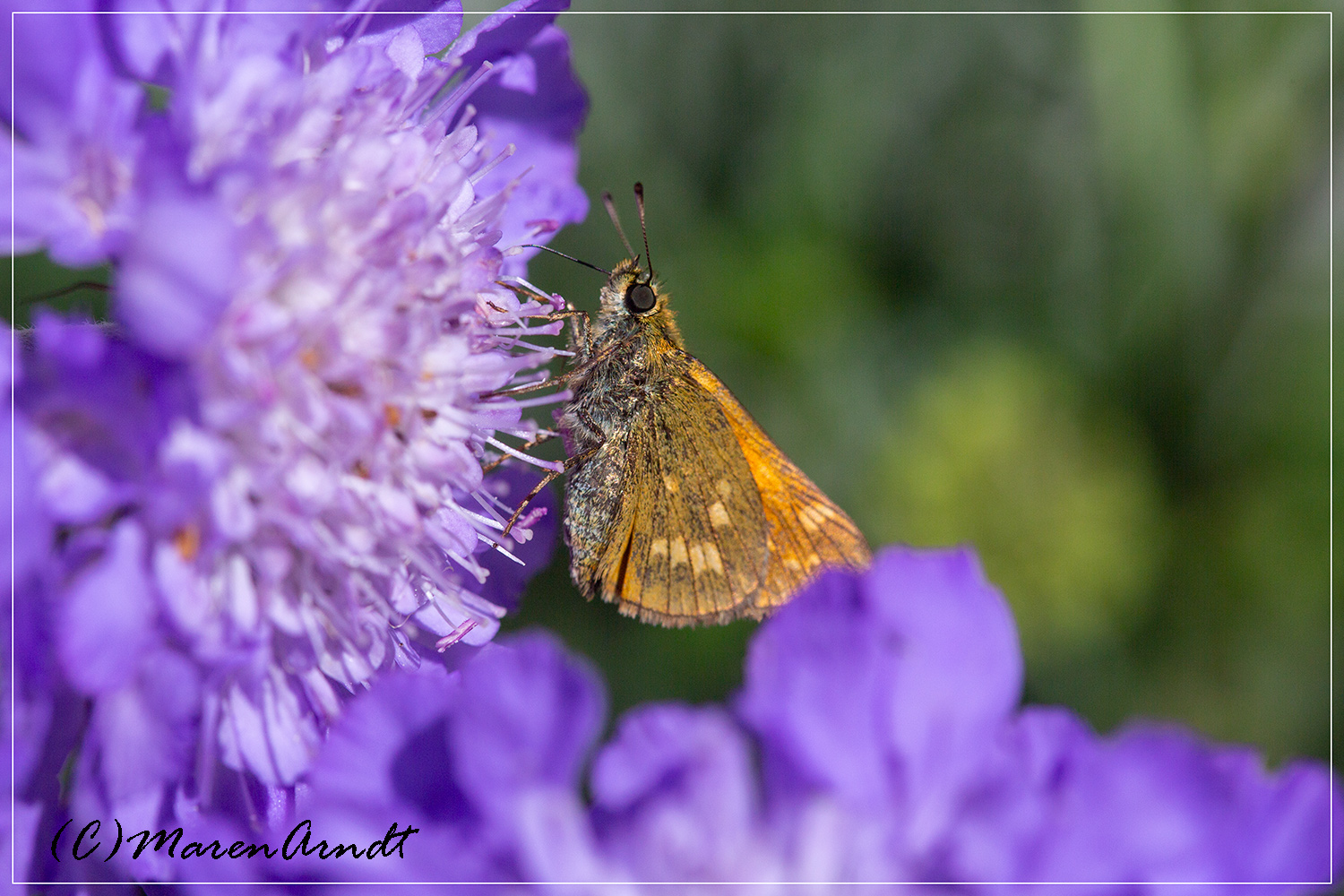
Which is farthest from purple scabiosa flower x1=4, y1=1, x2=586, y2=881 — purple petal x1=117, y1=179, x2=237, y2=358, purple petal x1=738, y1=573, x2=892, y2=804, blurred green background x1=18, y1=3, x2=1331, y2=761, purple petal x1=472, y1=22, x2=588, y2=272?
blurred green background x1=18, y1=3, x2=1331, y2=761

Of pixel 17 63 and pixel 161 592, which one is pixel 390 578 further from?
pixel 17 63

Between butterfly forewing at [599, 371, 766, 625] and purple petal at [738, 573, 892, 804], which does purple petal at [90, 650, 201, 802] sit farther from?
butterfly forewing at [599, 371, 766, 625]

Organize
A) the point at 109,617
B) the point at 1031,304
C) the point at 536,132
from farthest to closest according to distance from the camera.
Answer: the point at 1031,304
the point at 536,132
the point at 109,617

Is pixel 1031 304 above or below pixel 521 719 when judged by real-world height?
above

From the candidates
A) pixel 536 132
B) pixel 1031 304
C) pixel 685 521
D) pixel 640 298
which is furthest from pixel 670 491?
pixel 1031 304

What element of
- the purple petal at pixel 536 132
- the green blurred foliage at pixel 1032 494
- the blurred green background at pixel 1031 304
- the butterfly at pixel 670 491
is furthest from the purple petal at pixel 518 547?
the green blurred foliage at pixel 1032 494

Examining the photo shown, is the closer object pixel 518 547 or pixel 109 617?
pixel 109 617

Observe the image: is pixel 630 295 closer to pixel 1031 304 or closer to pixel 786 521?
pixel 786 521

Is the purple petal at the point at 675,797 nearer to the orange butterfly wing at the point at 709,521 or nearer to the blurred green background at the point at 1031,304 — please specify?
the orange butterfly wing at the point at 709,521
